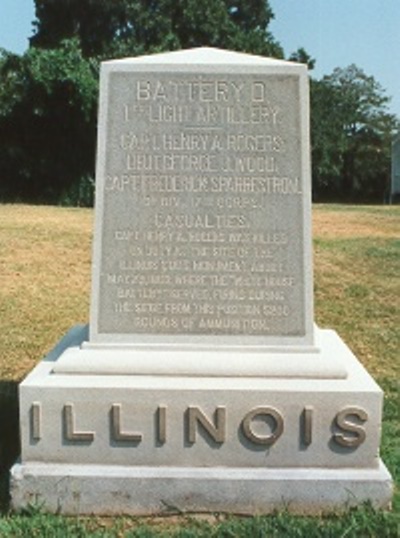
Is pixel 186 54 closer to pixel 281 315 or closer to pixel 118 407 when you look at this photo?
pixel 281 315

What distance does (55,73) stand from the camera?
69.1ft

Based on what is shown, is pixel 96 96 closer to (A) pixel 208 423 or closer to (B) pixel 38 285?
(B) pixel 38 285

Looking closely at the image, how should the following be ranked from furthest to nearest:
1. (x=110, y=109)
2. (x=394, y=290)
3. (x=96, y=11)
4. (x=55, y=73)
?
(x=96, y=11), (x=55, y=73), (x=394, y=290), (x=110, y=109)

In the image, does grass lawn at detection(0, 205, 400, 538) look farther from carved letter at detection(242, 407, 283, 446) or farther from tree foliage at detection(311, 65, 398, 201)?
tree foliage at detection(311, 65, 398, 201)

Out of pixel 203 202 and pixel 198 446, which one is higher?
pixel 203 202

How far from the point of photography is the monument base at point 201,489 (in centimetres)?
351

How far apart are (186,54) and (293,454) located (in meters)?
2.01

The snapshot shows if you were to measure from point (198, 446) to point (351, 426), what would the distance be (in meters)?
0.71

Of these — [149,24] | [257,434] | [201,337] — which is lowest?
[257,434]

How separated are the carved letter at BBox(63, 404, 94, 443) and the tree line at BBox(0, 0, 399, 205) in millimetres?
18330

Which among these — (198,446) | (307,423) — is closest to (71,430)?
(198,446)

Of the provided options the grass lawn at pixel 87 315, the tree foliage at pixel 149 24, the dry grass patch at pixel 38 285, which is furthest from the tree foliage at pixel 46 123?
the dry grass patch at pixel 38 285

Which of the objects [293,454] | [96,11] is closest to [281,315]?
[293,454]

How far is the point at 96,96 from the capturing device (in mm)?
21375
